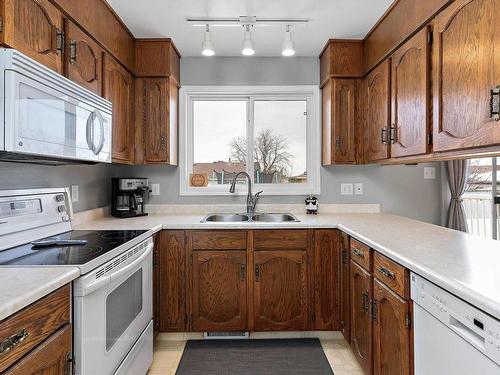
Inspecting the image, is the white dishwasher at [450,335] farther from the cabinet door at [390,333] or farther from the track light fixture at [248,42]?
the track light fixture at [248,42]

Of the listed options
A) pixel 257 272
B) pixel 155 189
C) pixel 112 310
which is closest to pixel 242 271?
pixel 257 272

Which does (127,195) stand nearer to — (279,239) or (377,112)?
(279,239)

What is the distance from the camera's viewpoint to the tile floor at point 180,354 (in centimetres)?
210

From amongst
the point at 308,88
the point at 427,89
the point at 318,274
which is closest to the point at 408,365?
the point at 318,274

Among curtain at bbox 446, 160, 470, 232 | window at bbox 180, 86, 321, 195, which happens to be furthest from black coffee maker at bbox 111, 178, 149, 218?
curtain at bbox 446, 160, 470, 232

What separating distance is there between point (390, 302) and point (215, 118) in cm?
217

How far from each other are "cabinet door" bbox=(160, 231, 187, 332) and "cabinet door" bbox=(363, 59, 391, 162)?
1.53 m

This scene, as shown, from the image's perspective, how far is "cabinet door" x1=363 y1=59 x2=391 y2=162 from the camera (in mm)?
2260

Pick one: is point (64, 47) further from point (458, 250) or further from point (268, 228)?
point (458, 250)

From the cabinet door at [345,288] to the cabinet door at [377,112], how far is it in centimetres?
67

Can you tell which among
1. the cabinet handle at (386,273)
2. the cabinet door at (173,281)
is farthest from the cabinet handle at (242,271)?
the cabinet handle at (386,273)

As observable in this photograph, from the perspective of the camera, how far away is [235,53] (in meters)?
2.90

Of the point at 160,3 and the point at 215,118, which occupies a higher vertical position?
the point at 160,3

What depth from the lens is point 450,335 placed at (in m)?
1.07
